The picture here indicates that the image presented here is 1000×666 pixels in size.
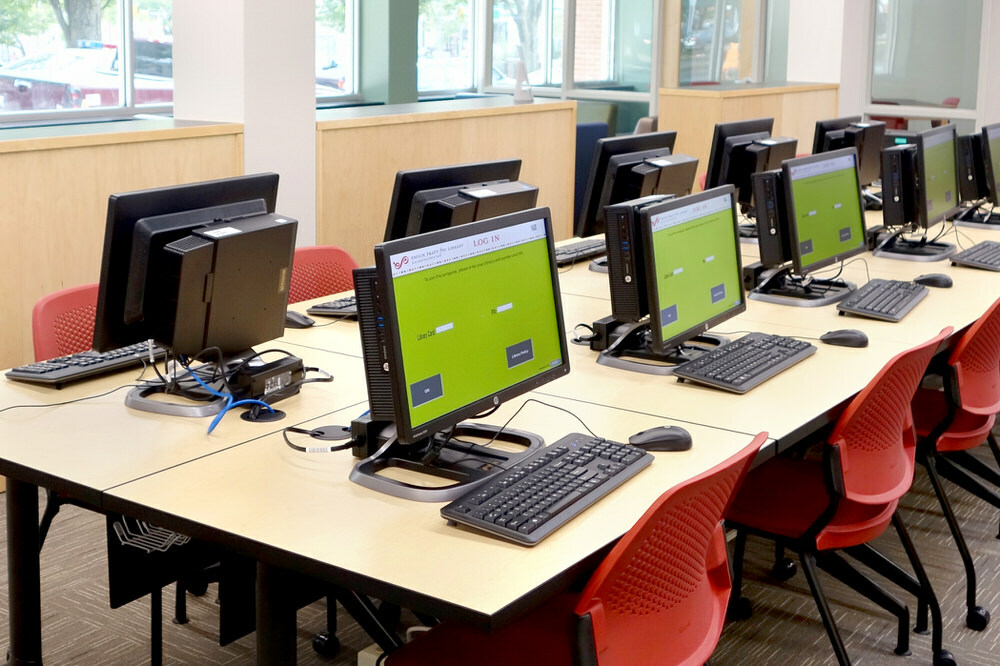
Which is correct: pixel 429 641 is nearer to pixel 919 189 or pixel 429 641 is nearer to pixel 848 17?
Answer: pixel 919 189

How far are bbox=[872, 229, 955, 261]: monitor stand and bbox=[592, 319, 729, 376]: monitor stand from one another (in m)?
1.59

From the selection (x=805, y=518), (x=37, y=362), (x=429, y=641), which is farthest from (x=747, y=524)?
(x=37, y=362)

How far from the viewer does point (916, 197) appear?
4.24 meters

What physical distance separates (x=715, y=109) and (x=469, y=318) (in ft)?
17.2

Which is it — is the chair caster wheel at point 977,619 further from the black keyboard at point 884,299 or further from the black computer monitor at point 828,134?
the black computer monitor at point 828,134

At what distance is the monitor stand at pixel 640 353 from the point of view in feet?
8.98

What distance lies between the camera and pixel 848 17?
816 centimetres

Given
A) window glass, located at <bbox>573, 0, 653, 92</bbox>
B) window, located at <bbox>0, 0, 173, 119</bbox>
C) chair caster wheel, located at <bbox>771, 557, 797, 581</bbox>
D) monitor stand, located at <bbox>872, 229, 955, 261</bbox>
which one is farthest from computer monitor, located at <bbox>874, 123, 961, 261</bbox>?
window glass, located at <bbox>573, 0, 653, 92</bbox>

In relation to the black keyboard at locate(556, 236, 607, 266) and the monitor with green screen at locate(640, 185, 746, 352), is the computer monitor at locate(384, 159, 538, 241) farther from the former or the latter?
the black keyboard at locate(556, 236, 607, 266)

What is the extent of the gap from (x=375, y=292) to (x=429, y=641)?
60cm

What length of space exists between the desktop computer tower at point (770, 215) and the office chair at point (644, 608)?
154cm

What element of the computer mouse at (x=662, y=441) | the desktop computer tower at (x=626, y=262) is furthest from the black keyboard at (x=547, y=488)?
the desktop computer tower at (x=626, y=262)

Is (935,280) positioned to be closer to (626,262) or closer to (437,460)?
(626,262)

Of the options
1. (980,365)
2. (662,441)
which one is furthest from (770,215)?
(662,441)
